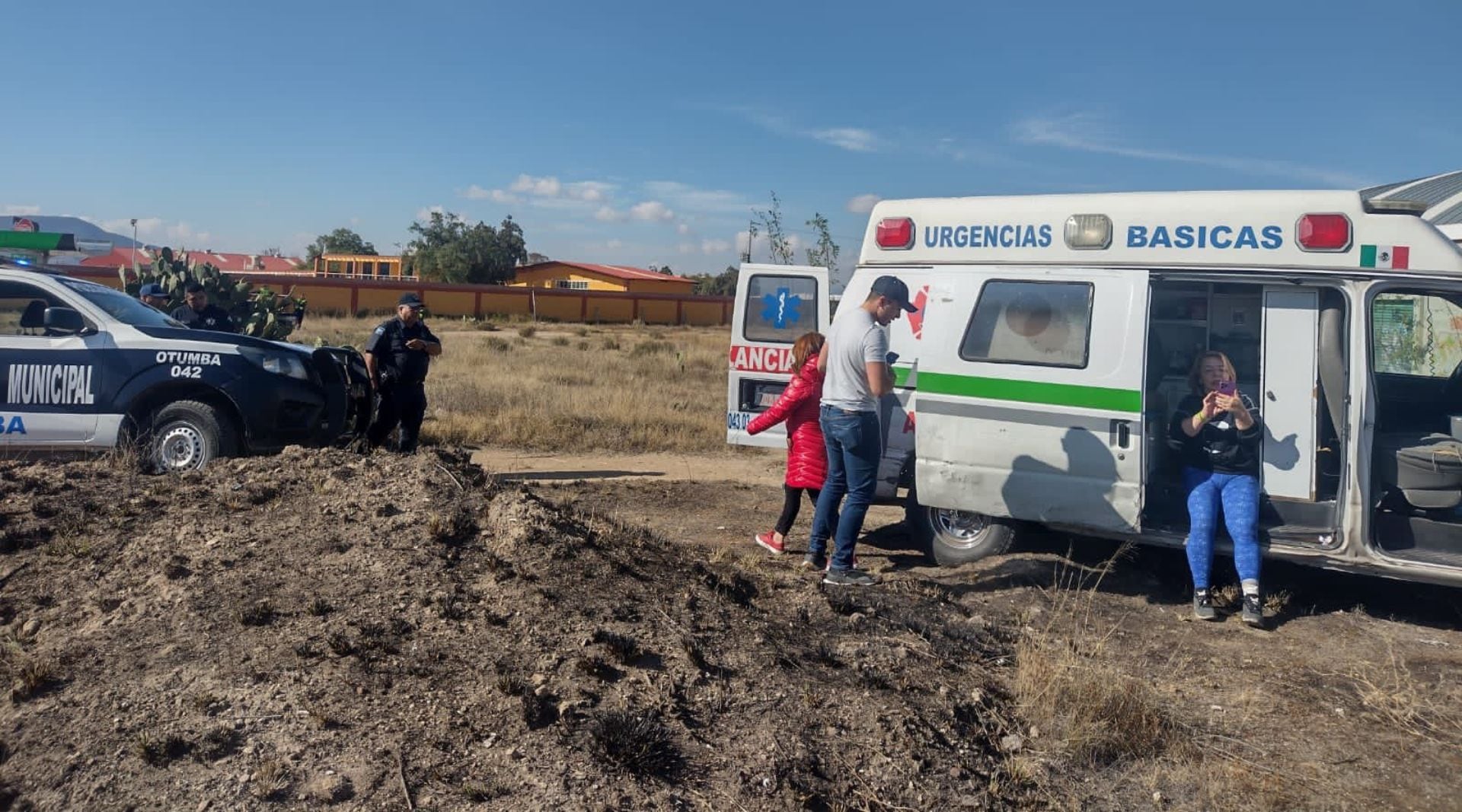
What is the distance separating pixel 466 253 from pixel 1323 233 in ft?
220

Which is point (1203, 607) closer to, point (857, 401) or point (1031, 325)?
point (1031, 325)

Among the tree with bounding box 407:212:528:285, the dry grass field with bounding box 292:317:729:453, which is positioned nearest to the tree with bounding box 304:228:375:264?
the tree with bounding box 407:212:528:285

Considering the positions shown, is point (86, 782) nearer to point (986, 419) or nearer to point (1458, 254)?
point (986, 419)

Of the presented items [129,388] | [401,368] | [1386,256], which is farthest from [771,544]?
[129,388]

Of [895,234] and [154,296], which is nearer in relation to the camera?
[895,234]

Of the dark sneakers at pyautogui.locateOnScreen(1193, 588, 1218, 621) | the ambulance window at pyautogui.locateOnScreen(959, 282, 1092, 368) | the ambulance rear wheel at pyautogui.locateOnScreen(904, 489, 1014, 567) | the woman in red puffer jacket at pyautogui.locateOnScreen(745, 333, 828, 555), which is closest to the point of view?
the dark sneakers at pyautogui.locateOnScreen(1193, 588, 1218, 621)

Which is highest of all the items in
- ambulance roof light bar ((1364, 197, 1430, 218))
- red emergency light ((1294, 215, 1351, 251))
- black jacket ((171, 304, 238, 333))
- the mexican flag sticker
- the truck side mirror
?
ambulance roof light bar ((1364, 197, 1430, 218))

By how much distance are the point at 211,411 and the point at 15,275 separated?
197 centimetres

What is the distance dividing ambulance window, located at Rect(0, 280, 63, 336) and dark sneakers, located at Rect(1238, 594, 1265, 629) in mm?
8319

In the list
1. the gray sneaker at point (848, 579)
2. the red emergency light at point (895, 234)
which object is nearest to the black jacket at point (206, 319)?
the red emergency light at point (895, 234)

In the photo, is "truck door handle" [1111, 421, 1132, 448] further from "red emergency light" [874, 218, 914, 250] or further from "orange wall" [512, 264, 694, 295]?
"orange wall" [512, 264, 694, 295]

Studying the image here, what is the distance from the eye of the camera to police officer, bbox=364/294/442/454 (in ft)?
28.9

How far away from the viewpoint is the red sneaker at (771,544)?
7.32 metres

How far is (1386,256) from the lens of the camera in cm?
612
